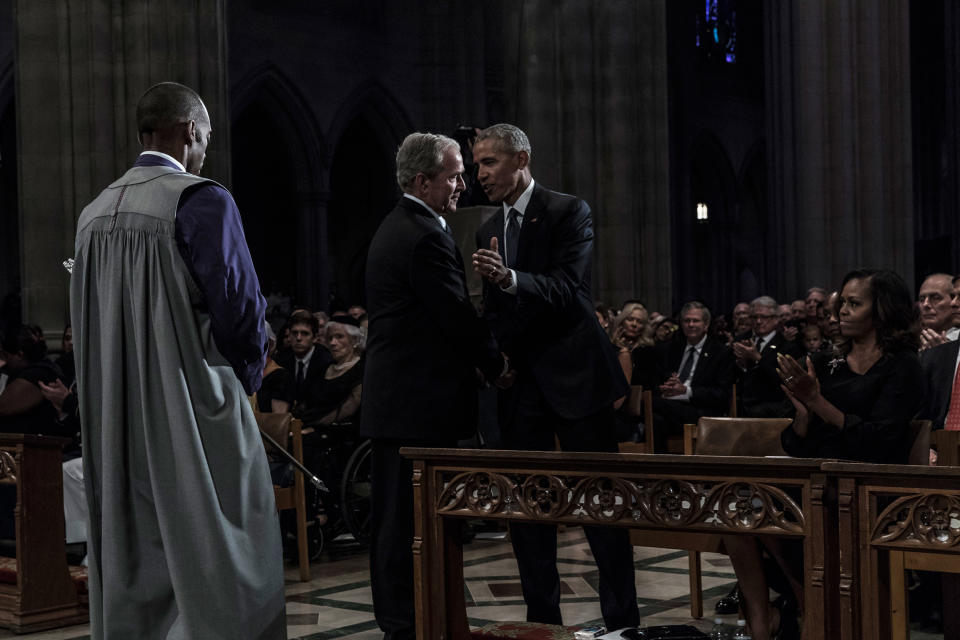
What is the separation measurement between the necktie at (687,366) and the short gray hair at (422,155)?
18.4 ft

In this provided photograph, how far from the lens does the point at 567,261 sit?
→ 4.76 m

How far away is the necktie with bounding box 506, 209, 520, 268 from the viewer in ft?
16.2

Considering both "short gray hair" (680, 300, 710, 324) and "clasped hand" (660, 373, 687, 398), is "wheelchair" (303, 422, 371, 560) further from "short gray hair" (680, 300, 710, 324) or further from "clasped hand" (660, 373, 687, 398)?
"short gray hair" (680, 300, 710, 324)

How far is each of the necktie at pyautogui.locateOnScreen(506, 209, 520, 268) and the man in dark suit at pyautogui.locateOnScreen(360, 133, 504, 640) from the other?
319mm

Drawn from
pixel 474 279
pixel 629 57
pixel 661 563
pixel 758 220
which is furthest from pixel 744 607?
pixel 758 220

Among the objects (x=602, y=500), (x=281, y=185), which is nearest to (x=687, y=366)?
(x=602, y=500)

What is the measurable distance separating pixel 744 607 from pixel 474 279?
13.9 feet

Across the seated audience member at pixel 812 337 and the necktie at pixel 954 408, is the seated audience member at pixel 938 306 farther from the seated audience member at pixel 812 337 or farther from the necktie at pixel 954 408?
the seated audience member at pixel 812 337

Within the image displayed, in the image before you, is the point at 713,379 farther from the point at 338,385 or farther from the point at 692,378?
the point at 338,385

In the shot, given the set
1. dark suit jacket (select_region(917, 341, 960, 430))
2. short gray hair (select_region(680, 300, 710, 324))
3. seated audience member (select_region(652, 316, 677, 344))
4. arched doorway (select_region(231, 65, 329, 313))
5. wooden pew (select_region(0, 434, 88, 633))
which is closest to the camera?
wooden pew (select_region(0, 434, 88, 633))

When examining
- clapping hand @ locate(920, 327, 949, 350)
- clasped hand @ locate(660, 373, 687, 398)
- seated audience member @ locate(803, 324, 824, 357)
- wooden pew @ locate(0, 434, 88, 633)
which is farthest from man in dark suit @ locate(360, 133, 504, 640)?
seated audience member @ locate(803, 324, 824, 357)

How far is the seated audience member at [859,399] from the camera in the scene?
15.5 feet

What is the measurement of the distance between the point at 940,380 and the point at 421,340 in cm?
289

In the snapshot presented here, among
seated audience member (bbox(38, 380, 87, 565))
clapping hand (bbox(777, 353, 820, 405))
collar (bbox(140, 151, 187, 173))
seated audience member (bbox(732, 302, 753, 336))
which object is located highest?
collar (bbox(140, 151, 187, 173))
